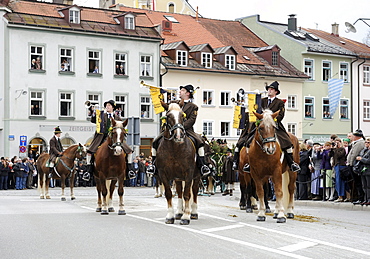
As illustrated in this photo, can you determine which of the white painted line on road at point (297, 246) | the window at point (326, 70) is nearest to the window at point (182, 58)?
the window at point (326, 70)

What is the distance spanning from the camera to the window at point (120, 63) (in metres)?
57.2

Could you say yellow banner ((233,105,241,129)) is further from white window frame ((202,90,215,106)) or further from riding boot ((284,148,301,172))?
white window frame ((202,90,215,106))

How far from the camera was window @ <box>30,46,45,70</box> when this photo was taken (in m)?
53.1

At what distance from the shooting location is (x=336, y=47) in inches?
2837

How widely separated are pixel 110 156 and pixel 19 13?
3721cm

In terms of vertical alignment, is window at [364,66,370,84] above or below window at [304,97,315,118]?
above

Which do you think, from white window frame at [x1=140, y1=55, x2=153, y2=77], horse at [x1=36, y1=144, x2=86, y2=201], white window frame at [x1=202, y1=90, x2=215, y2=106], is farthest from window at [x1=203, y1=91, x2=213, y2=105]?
horse at [x1=36, y1=144, x2=86, y2=201]

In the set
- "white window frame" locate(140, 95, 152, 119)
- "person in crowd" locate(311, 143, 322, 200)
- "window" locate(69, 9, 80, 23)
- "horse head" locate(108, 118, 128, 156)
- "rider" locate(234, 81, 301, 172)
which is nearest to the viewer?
"rider" locate(234, 81, 301, 172)

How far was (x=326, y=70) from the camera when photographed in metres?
69.8

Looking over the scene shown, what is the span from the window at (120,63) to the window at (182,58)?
5.18 metres

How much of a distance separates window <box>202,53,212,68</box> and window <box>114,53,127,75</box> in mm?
7683

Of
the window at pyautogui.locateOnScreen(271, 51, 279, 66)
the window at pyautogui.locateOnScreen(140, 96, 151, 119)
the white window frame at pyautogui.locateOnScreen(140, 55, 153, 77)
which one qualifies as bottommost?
the window at pyautogui.locateOnScreen(140, 96, 151, 119)

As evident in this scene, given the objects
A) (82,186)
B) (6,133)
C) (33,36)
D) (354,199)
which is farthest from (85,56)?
(354,199)

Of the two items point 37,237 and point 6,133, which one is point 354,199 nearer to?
point 37,237
